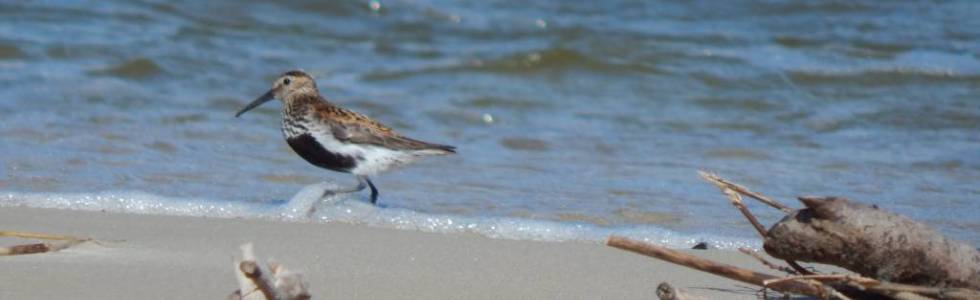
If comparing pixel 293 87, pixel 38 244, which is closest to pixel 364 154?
pixel 293 87

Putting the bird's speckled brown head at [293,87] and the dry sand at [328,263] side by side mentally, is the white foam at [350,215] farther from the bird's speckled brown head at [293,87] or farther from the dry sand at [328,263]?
the bird's speckled brown head at [293,87]

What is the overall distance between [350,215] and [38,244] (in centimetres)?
146

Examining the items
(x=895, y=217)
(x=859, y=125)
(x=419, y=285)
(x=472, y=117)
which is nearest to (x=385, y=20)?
(x=472, y=117)

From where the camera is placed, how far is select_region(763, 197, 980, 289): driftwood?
3623mm

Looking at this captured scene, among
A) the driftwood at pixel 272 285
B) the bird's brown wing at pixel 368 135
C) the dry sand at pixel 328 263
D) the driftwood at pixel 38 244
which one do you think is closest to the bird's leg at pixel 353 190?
the bird's brown wing at pixel 368 135

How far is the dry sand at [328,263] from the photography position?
13.8 feet

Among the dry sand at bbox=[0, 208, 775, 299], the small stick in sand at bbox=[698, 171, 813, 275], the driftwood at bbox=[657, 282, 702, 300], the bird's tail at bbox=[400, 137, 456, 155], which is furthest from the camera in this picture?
the bird's tail at bbox=[400, 137, 456, 155]

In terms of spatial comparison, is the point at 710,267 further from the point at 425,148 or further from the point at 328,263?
the point at 425,148

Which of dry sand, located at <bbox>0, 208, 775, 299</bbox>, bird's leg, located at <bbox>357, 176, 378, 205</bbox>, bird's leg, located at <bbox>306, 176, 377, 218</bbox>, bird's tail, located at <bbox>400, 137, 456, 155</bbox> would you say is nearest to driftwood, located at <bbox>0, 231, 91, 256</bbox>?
dry sand, located at <bbox>0, 208, 775, 299</bbox>

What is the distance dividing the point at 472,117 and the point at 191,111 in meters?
1.56

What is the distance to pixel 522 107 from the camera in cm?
945

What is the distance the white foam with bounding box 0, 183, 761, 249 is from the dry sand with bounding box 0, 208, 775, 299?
145 millimetres

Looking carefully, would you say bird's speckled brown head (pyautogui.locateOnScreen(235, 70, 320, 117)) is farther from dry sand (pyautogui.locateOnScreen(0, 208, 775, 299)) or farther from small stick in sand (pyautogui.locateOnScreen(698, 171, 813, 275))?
small stick in sand (pyautogui.locateOnScreen(698, 171, 813, 275))

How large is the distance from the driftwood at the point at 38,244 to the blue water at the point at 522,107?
856 mm
